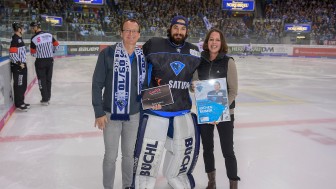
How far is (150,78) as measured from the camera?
284 cm

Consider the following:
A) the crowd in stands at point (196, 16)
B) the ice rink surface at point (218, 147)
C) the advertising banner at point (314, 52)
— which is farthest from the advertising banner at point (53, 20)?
the advertising banner at point (314, 52)

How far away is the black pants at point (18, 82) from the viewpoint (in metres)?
6.20

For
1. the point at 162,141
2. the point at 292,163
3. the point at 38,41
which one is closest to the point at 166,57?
the point at 162,141

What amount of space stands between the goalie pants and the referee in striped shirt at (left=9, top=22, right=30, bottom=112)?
4.20 m

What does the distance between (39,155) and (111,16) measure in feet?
76.6

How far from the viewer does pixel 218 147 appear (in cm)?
449

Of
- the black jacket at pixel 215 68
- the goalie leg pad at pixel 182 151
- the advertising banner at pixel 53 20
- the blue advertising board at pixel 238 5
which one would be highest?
the blue advertising board at pixel 238 5

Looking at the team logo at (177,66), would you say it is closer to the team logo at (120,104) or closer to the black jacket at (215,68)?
the black jacket at (215,68)

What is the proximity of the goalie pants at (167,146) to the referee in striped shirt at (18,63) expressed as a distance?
4197 millimetres

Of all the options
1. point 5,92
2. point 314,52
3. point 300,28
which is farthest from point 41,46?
point 300,28

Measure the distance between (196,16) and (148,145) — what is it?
2810 cm

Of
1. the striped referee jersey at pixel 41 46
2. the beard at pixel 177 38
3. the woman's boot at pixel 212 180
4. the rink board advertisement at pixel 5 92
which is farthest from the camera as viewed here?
the striped referee jersey at pixel 41 46

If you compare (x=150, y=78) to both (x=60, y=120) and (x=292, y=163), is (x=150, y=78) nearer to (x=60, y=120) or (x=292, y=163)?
(x=292, y=163)

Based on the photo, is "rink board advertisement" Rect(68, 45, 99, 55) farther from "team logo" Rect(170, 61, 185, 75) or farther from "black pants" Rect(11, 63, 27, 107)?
"team logo" Rect(170, 61, 185, 75)
